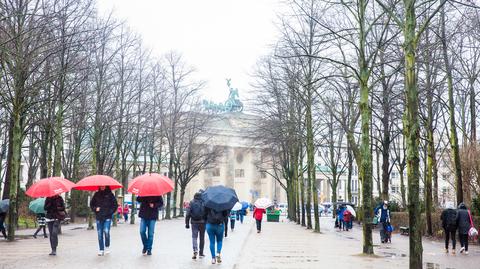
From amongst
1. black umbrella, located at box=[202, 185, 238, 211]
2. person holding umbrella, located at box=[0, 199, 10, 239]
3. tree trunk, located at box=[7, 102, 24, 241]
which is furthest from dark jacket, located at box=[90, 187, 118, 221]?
person holding umbrella, located at box=[0, 199, 10, 239]

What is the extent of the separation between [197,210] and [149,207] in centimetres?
115

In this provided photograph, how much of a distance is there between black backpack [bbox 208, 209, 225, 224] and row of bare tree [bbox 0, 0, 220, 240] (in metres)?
5.75

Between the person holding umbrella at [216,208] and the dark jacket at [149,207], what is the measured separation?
1.51 m

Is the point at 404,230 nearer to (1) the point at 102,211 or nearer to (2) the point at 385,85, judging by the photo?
(2) the point at 385,85

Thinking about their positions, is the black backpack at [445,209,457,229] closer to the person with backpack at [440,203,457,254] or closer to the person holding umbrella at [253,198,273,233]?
the person with backpack at [440,203,457,254]

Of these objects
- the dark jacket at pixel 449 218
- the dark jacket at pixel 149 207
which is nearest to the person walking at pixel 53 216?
the dark jacket at pixel 149 207

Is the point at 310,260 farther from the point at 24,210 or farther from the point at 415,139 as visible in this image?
the point at 24,210

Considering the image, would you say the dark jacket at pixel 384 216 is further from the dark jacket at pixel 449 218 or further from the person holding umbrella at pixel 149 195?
the person holding umbrella at pixel 149 195

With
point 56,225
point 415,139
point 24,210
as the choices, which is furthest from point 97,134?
point 415,139

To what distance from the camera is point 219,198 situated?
13.6 meters

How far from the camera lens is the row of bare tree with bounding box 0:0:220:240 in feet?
65.5

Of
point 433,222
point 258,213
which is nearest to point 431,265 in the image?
point 433,222

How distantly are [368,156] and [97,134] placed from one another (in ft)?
57.3

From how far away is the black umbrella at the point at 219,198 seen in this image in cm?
1346
